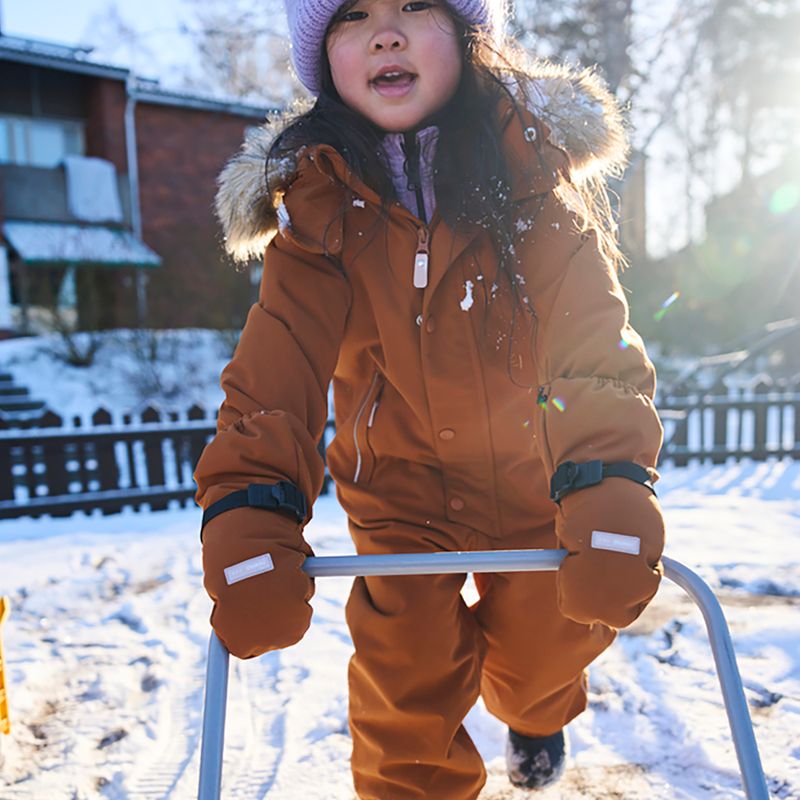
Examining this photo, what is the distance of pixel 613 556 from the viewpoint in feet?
3.78

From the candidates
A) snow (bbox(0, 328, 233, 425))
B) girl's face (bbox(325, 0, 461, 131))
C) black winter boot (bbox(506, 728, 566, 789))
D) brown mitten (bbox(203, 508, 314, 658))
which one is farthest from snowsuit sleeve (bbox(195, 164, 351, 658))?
snow (bbox(0, 328, 233, 425))

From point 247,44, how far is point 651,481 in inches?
478

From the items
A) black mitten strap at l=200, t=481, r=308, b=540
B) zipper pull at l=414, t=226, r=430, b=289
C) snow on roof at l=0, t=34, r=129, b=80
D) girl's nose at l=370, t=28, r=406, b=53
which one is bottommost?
black mitten strap at l=200, t=481, r=308, b=540

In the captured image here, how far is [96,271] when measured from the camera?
13.5 metres

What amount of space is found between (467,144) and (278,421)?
30.8 inches

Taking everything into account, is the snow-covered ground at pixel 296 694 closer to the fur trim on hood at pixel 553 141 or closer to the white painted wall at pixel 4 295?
the fur trim on hood at pixel 553 141

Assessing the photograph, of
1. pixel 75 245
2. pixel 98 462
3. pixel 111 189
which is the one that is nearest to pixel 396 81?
pixel 98 462

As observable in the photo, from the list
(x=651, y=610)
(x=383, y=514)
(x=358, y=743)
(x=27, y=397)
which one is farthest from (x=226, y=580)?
(x=27, y=397)

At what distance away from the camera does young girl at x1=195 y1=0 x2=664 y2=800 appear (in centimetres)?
153

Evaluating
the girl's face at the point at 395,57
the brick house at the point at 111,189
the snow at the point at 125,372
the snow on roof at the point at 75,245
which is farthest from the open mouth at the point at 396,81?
the snow on roof at the point at 75,245

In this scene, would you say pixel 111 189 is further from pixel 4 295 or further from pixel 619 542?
pixel 619 542

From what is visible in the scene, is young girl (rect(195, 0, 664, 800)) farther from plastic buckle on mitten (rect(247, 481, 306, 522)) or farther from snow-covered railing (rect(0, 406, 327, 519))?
snow-covered railing (rect(0, 406, 327, 519))

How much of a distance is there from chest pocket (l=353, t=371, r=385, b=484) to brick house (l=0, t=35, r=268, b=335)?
11.7 metres

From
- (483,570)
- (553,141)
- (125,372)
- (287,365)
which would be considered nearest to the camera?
(483,570)
